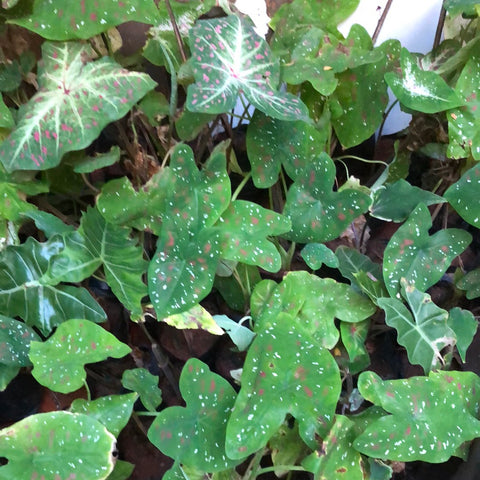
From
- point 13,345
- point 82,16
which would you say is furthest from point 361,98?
point 13,345

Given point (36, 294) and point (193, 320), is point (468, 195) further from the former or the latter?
point (36, 294)

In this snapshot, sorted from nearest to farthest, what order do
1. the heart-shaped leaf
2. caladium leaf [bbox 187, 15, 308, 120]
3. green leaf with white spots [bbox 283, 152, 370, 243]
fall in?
the heart-shaped leaf < caladium leaf [bbox 187, 15, 308, 120] < green leaf with white spots [bbox 283, 152, 370, 243]

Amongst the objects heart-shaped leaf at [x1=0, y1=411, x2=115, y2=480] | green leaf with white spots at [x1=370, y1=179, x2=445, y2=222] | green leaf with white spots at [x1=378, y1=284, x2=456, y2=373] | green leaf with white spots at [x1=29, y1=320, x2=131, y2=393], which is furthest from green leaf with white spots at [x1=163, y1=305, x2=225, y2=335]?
green leaf with white spots at [x1=370, y1=179, x2=445, y2=222]

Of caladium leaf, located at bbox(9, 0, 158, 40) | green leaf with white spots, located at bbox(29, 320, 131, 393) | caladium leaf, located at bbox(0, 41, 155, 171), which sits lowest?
green leaf with white spots, located at bbox(29, 320, 131, 393)

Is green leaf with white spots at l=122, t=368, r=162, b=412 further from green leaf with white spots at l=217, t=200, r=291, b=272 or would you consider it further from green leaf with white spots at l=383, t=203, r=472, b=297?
green leaf with white spots at l=383, t=203, r=472, b=297

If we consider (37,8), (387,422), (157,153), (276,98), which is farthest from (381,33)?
(387,422)

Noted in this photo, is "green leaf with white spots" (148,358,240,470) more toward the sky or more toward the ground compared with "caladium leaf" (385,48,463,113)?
more toward the ground

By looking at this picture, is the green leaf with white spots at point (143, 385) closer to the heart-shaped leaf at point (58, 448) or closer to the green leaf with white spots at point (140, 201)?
the heart-shaped leaf at point (58, 448)
